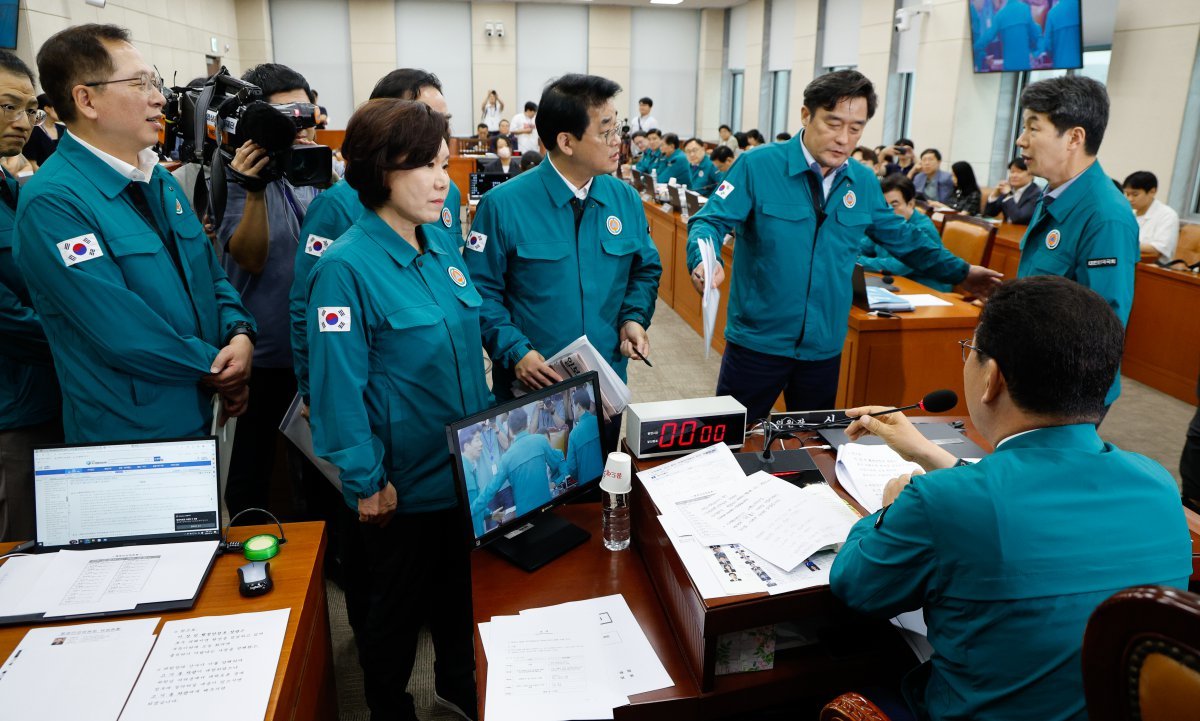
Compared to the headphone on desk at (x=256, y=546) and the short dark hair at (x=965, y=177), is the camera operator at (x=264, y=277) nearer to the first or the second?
the headphone on desk at (x=256, y=546)

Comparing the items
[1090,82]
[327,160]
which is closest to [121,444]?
[327,160]

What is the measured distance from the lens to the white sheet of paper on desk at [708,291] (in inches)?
87.6

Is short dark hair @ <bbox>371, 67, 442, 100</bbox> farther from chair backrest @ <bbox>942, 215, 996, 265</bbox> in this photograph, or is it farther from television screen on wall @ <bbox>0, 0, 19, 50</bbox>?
television screen on wall @ <bbox>0, 0, 19, 50</bbox>

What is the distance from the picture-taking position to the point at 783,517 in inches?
55.3

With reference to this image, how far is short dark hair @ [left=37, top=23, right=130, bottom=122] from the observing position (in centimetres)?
173

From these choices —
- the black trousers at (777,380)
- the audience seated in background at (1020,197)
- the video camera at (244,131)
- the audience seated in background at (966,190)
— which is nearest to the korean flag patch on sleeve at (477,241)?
the video camera at (244,131)

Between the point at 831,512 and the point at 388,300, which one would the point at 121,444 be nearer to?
the point at 388,300

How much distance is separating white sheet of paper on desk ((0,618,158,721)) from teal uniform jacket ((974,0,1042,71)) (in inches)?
311

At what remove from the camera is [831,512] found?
56.2 inches

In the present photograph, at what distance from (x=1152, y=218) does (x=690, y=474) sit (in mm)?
4812

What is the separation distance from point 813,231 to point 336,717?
2.01 meters

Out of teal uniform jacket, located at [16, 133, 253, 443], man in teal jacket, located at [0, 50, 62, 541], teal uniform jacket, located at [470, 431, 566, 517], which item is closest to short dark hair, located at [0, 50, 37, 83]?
man in teal jacket, located at [0, 50, 62, 541]

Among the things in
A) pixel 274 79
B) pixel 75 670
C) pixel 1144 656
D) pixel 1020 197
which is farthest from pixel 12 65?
pixel 1020 197

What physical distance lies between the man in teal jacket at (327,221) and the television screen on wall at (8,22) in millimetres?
5662
